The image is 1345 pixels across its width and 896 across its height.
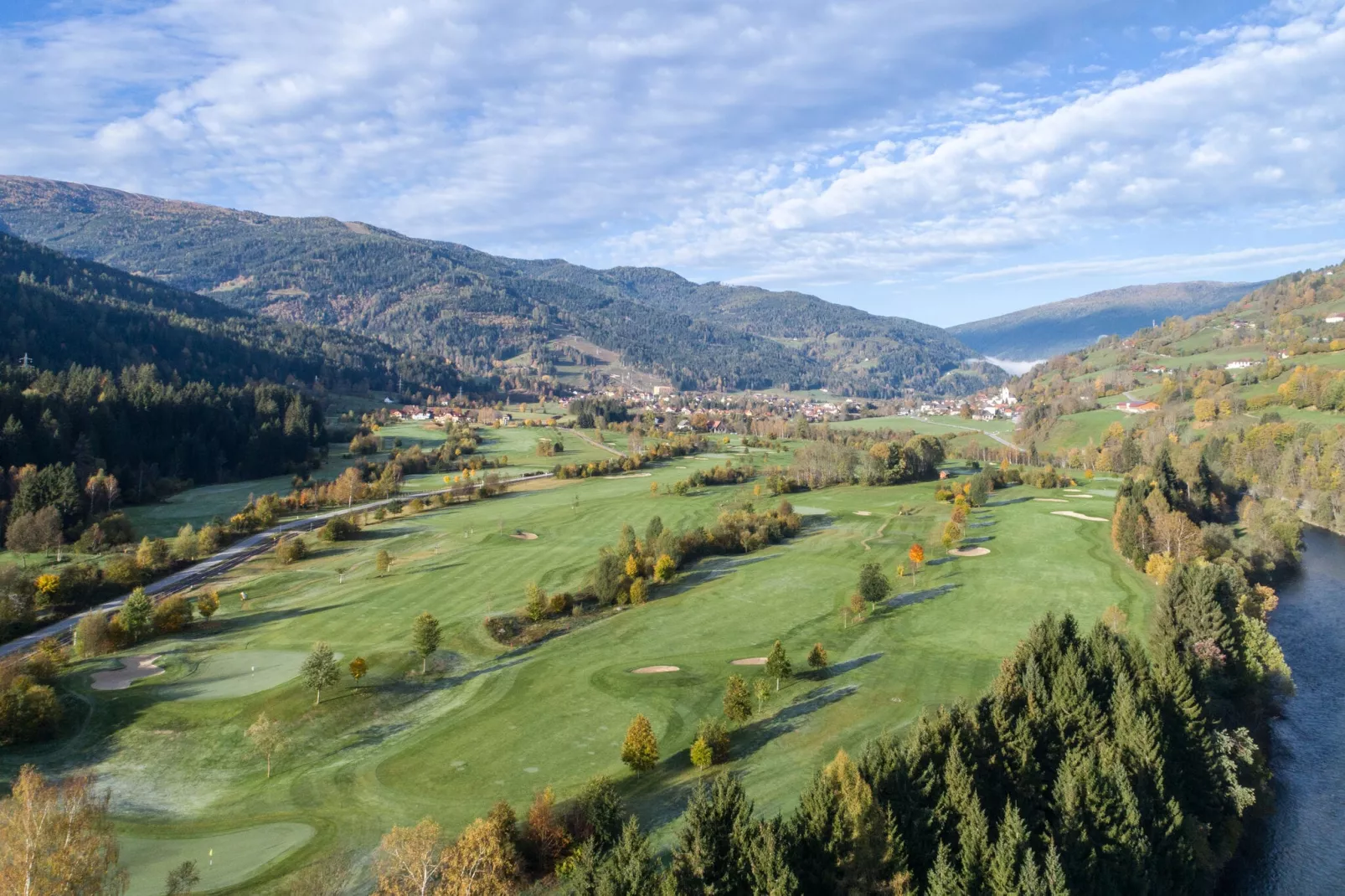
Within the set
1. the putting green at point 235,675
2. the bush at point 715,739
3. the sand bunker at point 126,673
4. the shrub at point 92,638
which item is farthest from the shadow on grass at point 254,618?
the bush at point 715,739

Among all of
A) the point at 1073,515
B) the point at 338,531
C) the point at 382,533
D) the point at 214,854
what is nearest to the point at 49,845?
the point at 214,854

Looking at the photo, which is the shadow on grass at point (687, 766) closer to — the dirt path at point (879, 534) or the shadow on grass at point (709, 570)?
the shadow on grass at point (709, 570)

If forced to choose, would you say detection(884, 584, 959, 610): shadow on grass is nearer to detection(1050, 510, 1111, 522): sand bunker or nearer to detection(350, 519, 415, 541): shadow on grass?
detection(1050, 510, 1111, 522): sand bunker

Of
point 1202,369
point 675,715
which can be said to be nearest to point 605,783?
point 675,715

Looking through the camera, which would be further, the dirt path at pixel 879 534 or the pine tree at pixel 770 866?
the dirt path at pixel 879 534

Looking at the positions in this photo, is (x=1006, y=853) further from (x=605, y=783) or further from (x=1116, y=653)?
(x=1116, y=653)

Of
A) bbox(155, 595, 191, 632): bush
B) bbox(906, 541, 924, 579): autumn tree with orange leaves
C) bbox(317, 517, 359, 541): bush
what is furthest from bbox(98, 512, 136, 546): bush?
bbox(906, 541, 924, 579): autumn tree with orange leaves
